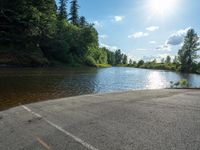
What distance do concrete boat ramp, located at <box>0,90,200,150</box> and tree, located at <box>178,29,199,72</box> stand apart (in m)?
73.7

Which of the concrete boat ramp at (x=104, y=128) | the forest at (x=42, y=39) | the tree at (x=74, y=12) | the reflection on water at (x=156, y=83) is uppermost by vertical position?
the tree at (x=74, y=12)

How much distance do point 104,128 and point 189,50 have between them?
78.1m

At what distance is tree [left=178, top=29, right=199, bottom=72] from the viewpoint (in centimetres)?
7606

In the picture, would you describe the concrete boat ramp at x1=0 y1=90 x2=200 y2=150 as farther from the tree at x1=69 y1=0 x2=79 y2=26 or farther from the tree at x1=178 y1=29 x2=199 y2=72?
the tree at x1=69 y1=0 x2=79 y2=26

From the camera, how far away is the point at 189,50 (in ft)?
254

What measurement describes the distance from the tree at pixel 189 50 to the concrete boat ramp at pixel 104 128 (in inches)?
2901

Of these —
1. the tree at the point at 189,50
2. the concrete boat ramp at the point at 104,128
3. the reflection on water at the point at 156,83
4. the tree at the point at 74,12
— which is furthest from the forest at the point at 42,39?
the concrete boat ramp at the point at 104,128

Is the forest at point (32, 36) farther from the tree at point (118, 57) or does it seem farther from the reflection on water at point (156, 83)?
the tree at point (118, 57)

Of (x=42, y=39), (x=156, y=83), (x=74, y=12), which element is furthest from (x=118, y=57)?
(x=156, y=83)

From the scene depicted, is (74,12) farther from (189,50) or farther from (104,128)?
(104,128)

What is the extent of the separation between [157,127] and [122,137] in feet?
A: 4.21

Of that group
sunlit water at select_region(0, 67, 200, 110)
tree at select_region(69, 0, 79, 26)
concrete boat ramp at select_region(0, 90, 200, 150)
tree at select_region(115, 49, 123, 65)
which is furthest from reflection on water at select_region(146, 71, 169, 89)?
tree at select_region(115, 49, 123, 65)

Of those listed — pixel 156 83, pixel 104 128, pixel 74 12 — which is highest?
pixel 74 12

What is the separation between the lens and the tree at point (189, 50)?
250ft
